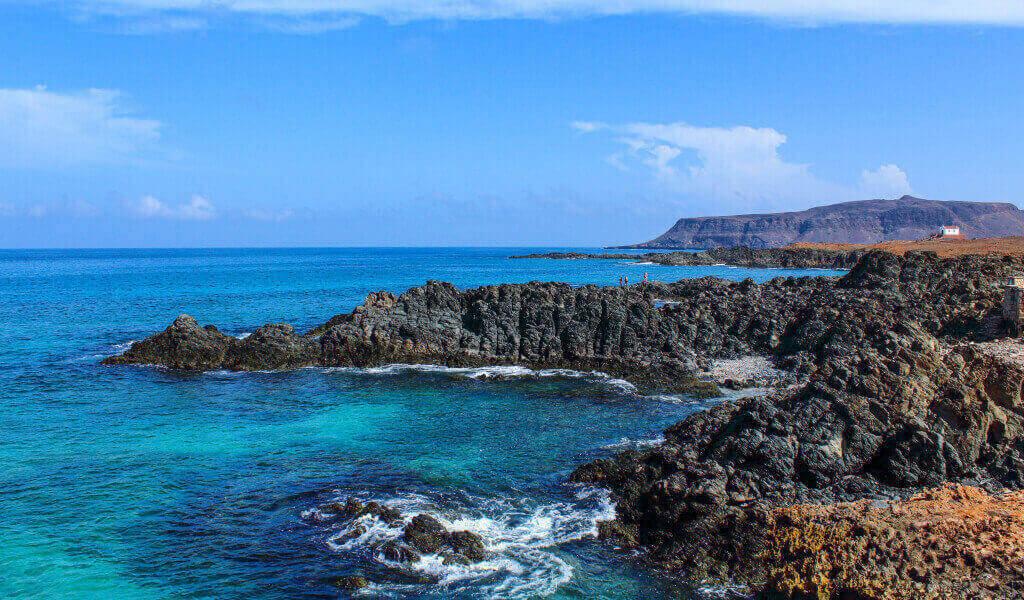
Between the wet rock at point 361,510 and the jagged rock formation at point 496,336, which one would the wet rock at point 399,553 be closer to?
the wet rock at point 361,510

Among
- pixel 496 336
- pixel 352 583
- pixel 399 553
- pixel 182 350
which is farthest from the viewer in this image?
pixel 496 336

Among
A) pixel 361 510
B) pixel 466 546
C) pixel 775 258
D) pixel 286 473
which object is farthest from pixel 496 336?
pixel 775 258

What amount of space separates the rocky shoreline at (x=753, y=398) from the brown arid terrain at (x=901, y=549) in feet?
0.22

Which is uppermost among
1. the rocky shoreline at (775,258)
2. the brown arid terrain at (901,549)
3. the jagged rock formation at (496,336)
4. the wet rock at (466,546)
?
the rocky shoreline at (775,258)

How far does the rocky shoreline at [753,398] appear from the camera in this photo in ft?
51.8

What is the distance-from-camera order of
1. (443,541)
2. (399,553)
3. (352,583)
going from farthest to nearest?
1. (443,541)
2. (399,553)
3. (352,583)

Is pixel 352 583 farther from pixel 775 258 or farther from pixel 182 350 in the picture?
pixel 775 258

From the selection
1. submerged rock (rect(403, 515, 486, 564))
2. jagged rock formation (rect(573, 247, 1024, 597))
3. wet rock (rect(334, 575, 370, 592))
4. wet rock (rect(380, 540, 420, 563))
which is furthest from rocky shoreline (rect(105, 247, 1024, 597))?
wet rock (rect(334, 575, 370, 592))

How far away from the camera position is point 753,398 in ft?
66.7

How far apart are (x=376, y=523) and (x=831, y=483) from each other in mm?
12043

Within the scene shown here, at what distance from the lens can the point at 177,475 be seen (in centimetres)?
2148

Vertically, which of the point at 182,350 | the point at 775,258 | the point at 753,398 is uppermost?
the point at 775,258

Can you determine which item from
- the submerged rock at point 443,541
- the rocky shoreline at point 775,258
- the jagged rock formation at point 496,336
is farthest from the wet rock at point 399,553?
the rocky shoreline at point 775,258

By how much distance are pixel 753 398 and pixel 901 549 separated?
7283 mm
